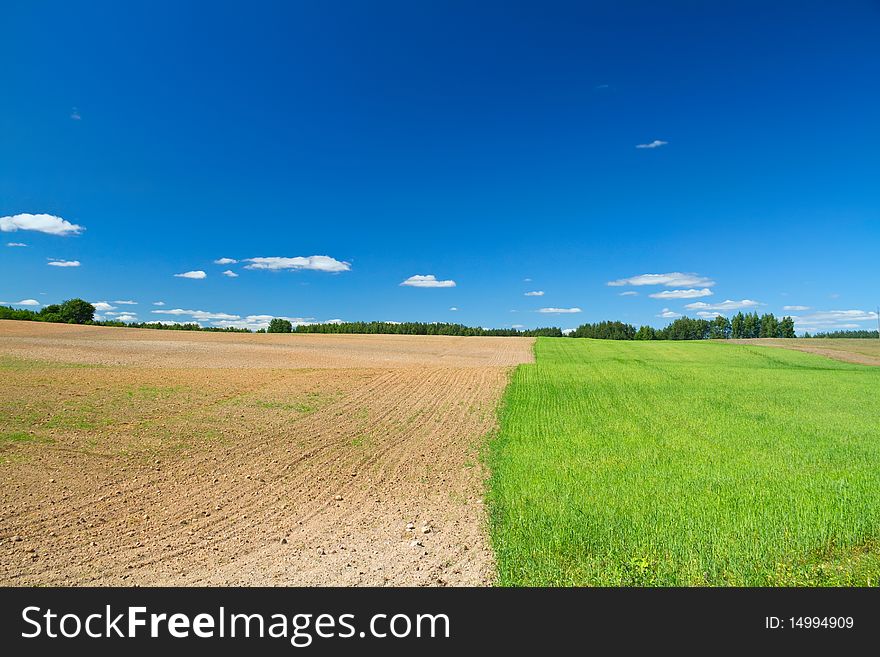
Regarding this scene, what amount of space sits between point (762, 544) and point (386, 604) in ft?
17.4

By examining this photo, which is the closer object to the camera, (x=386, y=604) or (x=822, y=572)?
(x=386, y=604)

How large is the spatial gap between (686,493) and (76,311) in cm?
11153

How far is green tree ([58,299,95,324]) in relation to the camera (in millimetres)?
93500

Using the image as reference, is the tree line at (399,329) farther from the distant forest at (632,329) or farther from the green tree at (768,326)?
the green tree at (768,326)

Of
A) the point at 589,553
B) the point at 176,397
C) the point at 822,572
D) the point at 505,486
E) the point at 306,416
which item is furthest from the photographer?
the point at 176,397

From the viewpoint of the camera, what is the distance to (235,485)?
10.0 metres

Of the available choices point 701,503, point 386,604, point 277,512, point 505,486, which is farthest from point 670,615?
point 277,512

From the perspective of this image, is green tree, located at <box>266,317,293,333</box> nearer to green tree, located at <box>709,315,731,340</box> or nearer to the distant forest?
the distant forest

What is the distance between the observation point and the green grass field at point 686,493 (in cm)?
650

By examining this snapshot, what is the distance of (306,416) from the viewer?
654 inches

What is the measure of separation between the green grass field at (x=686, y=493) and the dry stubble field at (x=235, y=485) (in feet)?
3.33

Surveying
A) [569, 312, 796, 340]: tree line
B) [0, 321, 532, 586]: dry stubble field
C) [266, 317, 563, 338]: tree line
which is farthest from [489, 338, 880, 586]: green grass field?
[569, 312, 796, 340]: tree line

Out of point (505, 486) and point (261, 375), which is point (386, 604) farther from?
point (261, 375)

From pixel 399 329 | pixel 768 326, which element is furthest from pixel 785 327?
pixel 399 329
